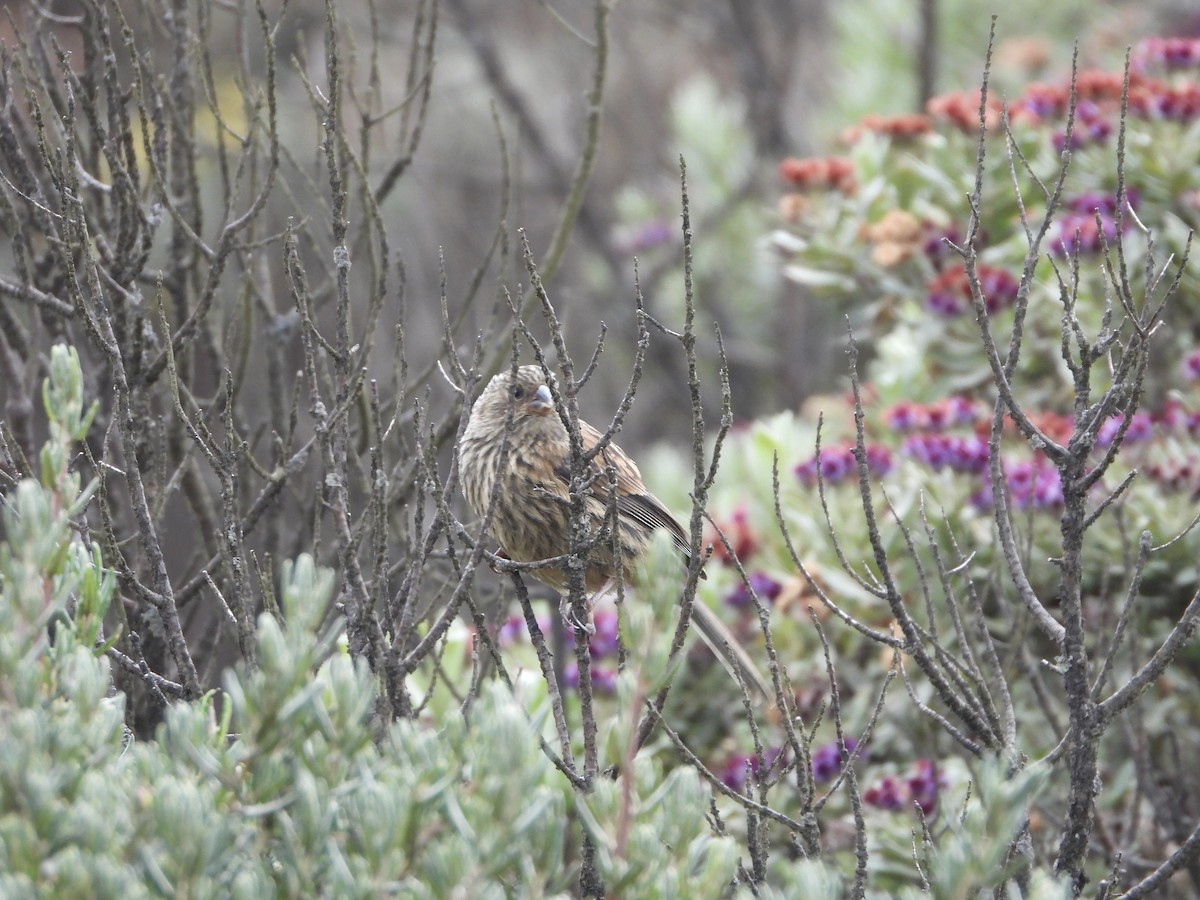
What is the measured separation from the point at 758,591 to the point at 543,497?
1.40 meters

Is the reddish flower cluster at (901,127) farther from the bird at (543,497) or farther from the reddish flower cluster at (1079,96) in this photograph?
the bird at (543,497)

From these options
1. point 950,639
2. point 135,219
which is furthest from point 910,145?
point 135,219

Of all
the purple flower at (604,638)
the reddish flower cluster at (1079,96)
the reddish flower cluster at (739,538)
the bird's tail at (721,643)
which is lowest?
the purple flower at (604,638)

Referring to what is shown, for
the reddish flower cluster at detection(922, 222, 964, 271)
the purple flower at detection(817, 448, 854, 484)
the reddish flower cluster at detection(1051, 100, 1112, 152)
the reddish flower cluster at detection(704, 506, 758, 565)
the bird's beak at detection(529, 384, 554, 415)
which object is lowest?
the reddish flower cluster at detection(704, 506, 758, 565)

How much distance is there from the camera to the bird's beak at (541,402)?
193 inches

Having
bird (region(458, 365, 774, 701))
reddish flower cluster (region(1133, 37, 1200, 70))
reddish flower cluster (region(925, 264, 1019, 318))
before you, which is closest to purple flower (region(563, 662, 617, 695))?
bird (region(458, 365, 774, 701))

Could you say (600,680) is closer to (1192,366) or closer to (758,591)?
(758,591)

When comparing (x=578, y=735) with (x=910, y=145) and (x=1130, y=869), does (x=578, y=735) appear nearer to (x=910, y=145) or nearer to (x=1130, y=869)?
(x=1130, y=869)

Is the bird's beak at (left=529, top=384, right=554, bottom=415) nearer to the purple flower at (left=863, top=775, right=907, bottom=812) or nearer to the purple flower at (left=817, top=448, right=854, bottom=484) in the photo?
the purple flower at (left=817, top=448, right=854, bottom=484)

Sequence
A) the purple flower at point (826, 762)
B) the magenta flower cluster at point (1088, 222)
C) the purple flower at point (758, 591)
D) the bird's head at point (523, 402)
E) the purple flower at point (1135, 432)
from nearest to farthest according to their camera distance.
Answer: the purple flower at point (826, 762), the bird's head at point (523, 402), the purple flower at point (1135, 432), the purple flower at point (758, 591), the magenta flower cluster at point (1088, 222)

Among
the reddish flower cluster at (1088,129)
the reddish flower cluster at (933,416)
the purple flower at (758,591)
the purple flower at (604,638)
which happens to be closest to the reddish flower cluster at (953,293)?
the reddish flower cluster at (933,416)

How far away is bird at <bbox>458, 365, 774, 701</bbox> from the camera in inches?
186

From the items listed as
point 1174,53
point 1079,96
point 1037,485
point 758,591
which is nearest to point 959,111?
point 1079,96

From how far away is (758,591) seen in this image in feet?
18.1
